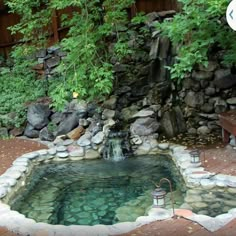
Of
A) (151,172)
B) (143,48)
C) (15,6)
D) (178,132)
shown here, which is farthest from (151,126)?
(15,6)

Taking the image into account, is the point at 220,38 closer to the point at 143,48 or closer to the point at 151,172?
the point at 151,172

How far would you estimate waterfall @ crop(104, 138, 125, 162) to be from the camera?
685cm

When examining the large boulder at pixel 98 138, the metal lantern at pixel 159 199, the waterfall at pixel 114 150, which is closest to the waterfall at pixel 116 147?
the waterfall at pixel 114 150

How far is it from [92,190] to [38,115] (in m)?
3.24

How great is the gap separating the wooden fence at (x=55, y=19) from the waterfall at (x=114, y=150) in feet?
12.1

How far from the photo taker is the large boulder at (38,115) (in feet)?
26.4

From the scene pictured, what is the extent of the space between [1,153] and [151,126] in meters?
2.58

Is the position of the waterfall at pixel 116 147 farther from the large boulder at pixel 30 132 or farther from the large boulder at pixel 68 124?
the large boulder at pixel 30 132

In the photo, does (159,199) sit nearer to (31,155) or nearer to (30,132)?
(31,155)

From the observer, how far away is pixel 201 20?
5168 mm

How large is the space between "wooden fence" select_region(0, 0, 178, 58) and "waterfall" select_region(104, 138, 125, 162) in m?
3.70

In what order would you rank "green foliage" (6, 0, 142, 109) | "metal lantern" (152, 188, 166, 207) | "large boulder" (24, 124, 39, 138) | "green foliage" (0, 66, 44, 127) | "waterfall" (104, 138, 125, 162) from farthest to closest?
"green foliage" (0, 66, 44, 127) → "large boulder" (24, 124, 39, 138) → "waterfall" (104, 138, 125, 162) → "green foliage" (6, 0, 142, 109) → "metal lantern" (152, 188, 166, 207)

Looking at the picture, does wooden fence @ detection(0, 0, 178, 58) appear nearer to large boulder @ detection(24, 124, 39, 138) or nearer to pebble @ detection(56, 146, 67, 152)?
large boulder @ detection(24, 124, 39, 138)

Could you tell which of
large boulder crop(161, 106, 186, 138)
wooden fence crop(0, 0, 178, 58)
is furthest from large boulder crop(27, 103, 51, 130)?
large boulder crop(161, 106, 186, 138)
